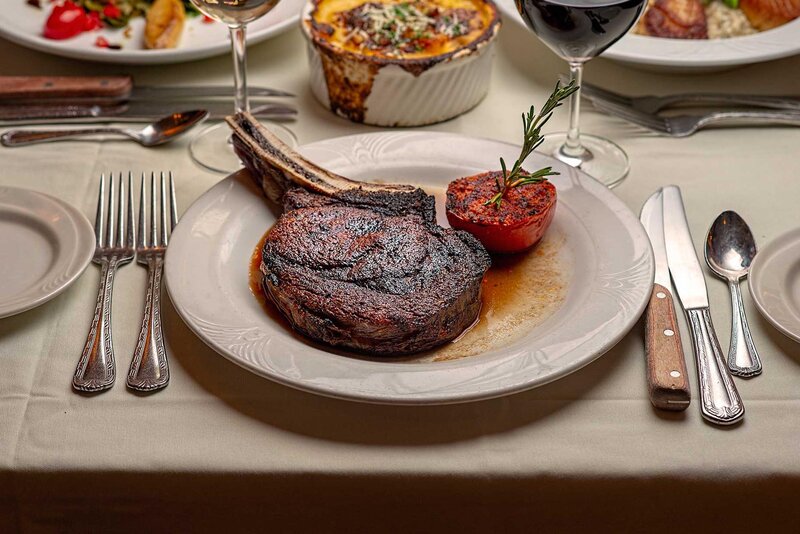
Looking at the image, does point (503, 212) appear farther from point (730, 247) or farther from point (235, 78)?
point (235, 78)

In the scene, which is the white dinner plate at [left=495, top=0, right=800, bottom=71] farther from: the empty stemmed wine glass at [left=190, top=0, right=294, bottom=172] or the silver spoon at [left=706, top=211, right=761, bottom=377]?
the empty stemmed wine glass at [left=190, top=0, right=294, bottom=172]

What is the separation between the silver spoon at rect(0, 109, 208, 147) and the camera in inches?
81.9

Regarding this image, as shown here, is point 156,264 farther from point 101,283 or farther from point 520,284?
point 520,284

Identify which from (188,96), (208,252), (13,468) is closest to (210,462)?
(13,468)

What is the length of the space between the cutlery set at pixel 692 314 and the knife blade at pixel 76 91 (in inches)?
45.4

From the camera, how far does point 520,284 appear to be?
161 cm

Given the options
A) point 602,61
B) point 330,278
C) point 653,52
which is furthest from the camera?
point 602,61

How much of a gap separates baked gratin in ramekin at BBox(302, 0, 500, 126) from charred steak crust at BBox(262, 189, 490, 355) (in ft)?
1.92

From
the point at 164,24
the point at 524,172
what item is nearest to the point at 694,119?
the point at 524,172

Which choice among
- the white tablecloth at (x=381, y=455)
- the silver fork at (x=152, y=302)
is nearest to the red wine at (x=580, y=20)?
the white tablecloth at (x=381, y=455)

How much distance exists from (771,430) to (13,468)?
111cm

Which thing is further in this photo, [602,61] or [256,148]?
[602,61]

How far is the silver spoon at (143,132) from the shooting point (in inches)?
81.9

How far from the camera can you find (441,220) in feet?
5.85
